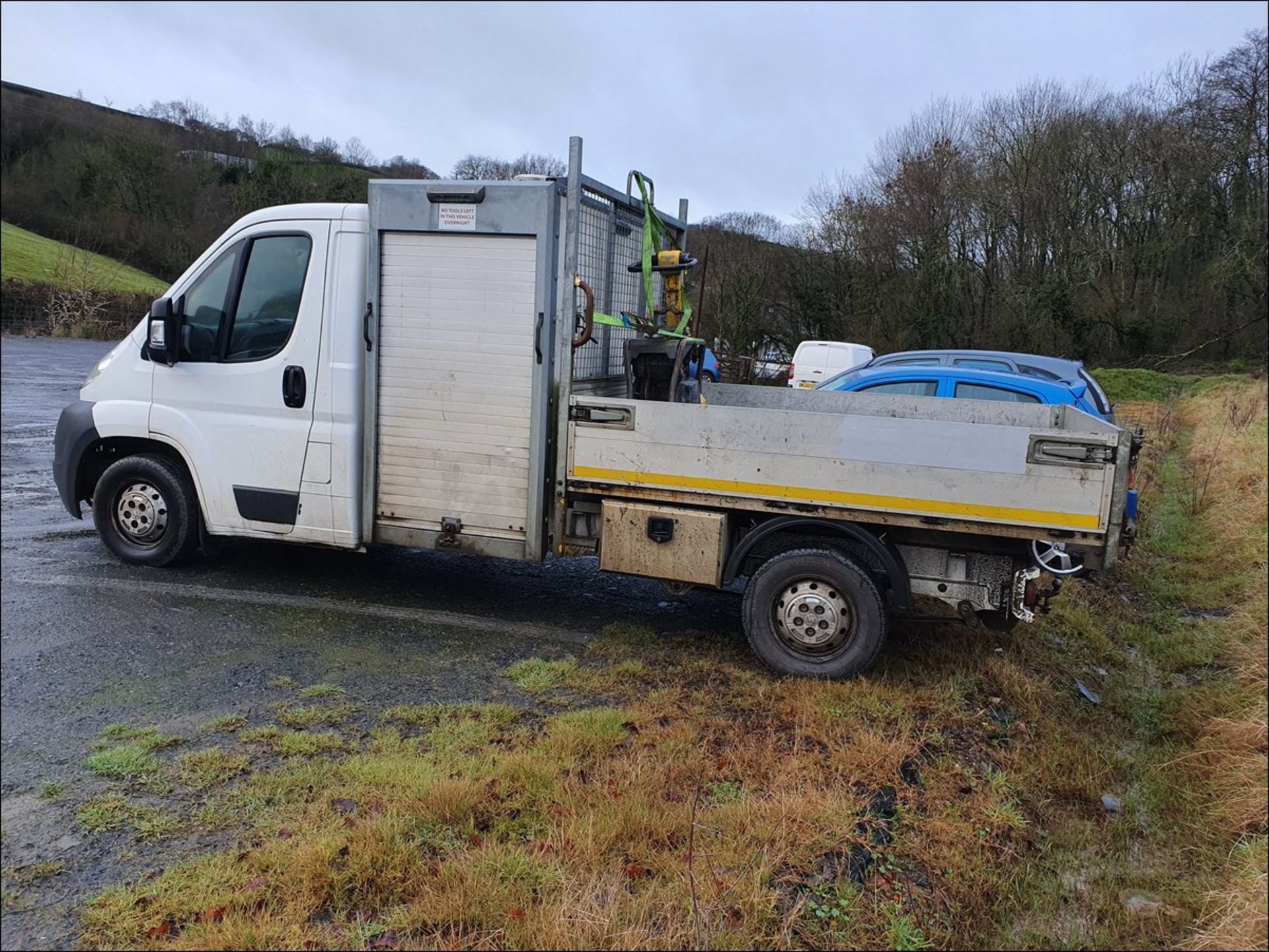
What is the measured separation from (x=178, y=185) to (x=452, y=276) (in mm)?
1747

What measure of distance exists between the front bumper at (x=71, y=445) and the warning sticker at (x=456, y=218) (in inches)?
111

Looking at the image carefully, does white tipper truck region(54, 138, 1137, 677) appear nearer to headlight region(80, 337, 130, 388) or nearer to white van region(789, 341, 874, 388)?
headlight region(80, 337, 130, 388)

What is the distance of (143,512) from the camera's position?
20.5 feet

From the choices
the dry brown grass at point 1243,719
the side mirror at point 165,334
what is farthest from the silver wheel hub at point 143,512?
the dry brown grass at point 1243,719

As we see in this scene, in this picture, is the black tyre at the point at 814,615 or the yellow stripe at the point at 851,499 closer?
the yellow stripe at the point at 851,499

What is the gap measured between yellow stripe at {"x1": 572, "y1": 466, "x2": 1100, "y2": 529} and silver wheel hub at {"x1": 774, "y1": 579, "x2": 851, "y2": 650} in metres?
0.54

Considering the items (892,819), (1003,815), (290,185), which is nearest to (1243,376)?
(1003,815)

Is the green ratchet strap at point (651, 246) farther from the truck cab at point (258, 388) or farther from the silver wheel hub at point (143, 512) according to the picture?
the silver wheel hub at point (143, 512)

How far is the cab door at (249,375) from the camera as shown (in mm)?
5859

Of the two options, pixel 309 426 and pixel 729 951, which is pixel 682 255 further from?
pixel 729 951

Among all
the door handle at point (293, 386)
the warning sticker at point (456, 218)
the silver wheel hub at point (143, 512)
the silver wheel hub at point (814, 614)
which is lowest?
the silver wheel hub at point (814, 614)

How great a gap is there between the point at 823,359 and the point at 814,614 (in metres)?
18.4

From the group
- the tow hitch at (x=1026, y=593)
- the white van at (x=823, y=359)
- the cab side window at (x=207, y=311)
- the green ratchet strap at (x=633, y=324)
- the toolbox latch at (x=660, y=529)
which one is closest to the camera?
the tow hitch at (x=1026, y=593)

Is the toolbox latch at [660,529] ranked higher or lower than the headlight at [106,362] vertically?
lower
